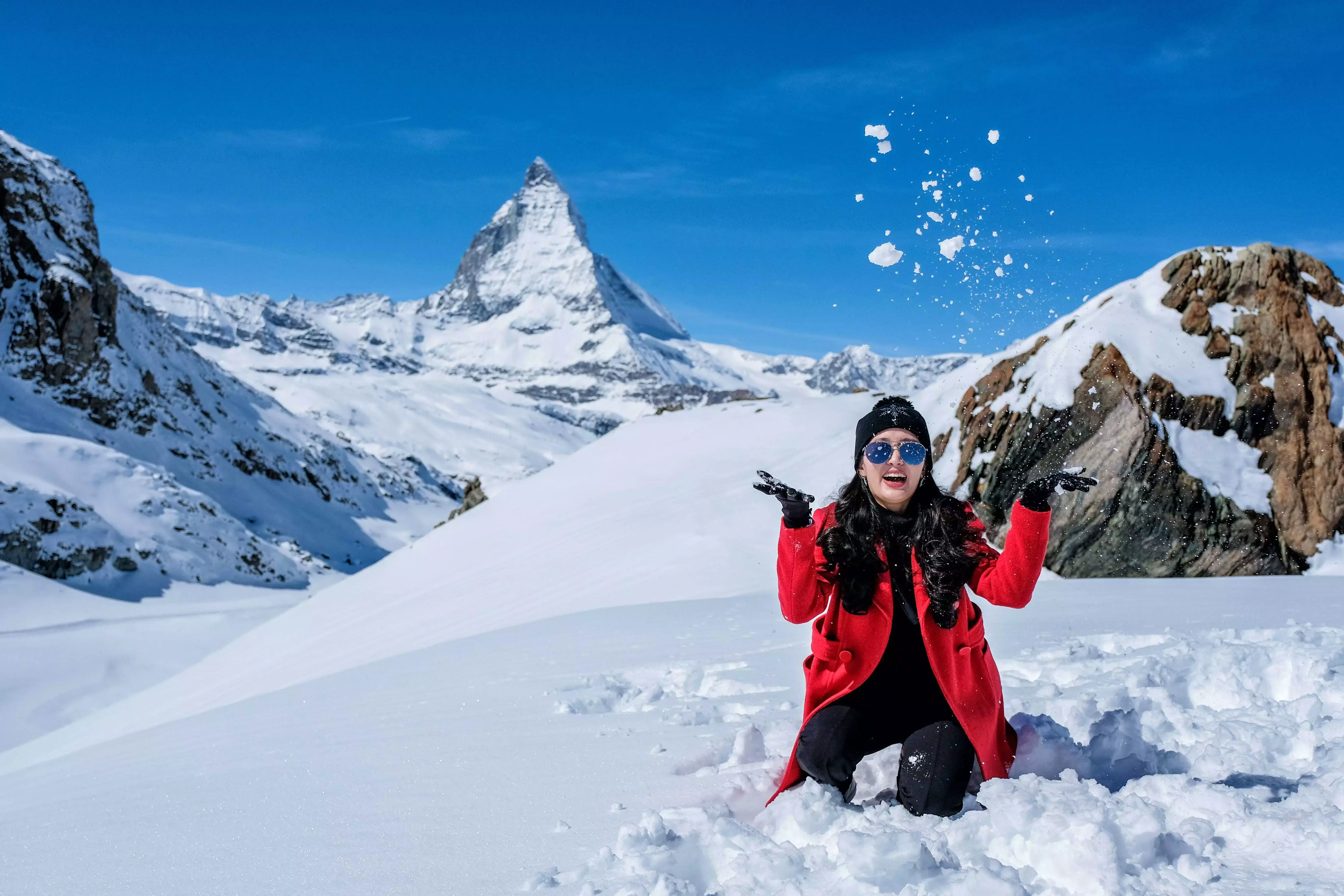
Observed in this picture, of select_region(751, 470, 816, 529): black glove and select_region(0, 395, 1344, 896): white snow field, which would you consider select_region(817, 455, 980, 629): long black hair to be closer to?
select_region(751, 470, 816, 529): black glove

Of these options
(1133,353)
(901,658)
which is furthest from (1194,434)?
(901,658)

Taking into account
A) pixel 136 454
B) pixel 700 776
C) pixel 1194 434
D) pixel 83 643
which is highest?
pixel 136 454

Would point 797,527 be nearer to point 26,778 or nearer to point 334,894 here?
point 334,894

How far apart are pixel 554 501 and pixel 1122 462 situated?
9822 millimetres

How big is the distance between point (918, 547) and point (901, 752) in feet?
2.20

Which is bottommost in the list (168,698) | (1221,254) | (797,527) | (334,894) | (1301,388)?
(168,698)

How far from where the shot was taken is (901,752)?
274cm

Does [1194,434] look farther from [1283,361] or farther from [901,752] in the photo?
[901,752]

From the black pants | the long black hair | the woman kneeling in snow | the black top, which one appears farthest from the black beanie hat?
the black pants

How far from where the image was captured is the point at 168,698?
438 inches

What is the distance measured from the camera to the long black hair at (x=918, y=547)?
105 inches

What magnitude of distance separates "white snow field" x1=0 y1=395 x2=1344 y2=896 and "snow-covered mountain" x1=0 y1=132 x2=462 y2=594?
88.4ft

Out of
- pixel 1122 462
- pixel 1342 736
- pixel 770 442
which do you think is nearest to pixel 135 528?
pixel 770 442

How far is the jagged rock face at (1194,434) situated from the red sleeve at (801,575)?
6322 mm
